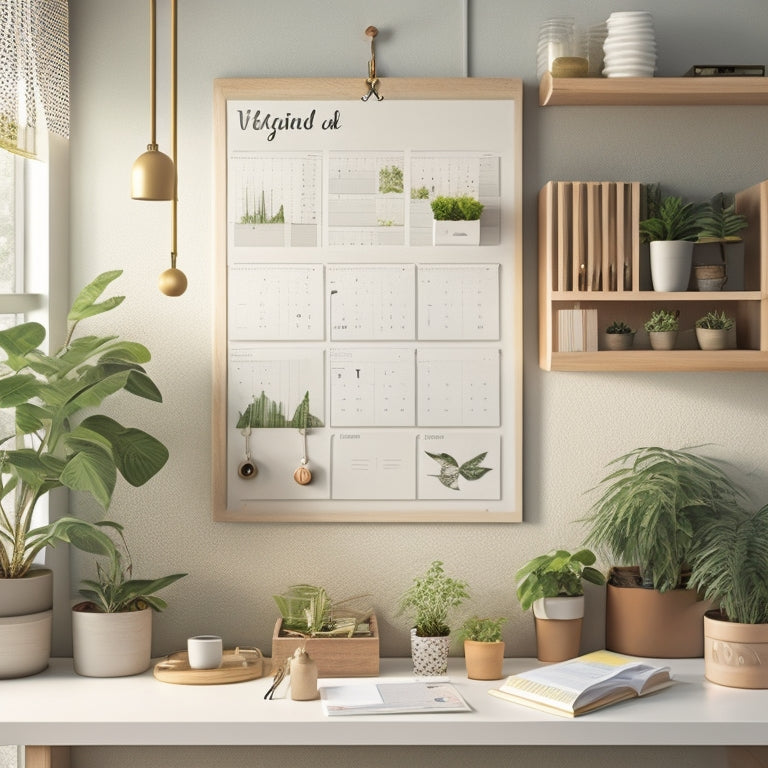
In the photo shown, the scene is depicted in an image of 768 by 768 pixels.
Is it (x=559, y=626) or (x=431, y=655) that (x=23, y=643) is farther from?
(x=559, y=626)

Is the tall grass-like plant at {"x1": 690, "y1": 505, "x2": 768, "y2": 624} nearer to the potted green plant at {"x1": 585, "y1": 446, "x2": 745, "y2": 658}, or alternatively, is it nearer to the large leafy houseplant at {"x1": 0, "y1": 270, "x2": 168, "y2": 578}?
the potted green plant at {"x1": 585, "y1": 446, "x2": 745, "y2": 658}

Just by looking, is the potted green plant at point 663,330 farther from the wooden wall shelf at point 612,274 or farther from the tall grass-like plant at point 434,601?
the tall grass-like plant at point 434,601

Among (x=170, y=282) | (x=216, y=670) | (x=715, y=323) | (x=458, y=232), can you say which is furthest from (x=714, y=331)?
(x=216, y=670)

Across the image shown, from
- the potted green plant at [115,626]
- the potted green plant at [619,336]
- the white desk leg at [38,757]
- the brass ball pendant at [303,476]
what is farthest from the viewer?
the brass ball pendant at [303,476]

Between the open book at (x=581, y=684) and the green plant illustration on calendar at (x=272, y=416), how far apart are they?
863 mm

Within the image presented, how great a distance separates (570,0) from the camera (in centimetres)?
259

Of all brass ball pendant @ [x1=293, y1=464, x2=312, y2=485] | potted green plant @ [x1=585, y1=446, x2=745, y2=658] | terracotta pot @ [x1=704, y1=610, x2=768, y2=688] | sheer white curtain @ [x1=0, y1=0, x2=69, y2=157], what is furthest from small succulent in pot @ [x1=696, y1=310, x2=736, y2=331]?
sheer white curtain @ [x1=0, y1=0, x2=69, y2=157]

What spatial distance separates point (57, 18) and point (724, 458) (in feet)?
7.02

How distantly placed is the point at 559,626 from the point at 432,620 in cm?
33

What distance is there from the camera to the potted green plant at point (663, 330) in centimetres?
244

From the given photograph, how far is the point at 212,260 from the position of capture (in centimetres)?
260

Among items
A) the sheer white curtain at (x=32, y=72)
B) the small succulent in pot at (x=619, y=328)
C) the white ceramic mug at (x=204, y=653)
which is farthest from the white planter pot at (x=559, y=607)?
the sheer white curtain at (x=32, y=72)

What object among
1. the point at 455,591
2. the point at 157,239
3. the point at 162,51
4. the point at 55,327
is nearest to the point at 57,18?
the point at 162,51

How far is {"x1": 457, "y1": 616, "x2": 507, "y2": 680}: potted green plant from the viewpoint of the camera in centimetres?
235
